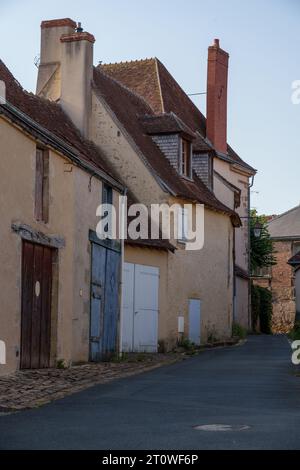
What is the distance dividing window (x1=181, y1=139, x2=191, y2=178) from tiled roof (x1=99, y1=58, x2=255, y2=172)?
3467mm

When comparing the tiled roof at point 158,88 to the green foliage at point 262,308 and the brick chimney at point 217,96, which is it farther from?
the green foliage at point 262,308

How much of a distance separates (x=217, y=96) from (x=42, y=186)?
1910cm

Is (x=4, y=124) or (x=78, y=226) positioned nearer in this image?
(x=4, y=124)

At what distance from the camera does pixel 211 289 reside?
29.9 metres

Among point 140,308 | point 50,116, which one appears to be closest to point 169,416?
point 140,308

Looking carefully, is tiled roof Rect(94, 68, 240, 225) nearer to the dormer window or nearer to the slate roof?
the dormer window

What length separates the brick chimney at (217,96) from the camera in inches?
1374

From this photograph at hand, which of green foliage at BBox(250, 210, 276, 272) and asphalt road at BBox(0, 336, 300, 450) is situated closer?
asphalt road at BBox(0, 336, 300, 450)

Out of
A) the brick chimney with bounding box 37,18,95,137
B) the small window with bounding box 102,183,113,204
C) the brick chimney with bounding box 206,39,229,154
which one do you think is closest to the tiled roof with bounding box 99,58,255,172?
the brick chimney with bounding box 206,39,229,154

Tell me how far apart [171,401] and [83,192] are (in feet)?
26.4

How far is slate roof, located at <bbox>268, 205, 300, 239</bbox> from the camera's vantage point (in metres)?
58.2

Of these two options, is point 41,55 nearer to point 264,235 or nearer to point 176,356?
point 176,356

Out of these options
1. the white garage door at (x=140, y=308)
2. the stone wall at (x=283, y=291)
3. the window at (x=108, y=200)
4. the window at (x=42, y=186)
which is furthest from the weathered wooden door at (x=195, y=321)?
the stone wall at (x=283, y=291)

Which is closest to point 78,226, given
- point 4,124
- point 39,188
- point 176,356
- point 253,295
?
point 39,188
